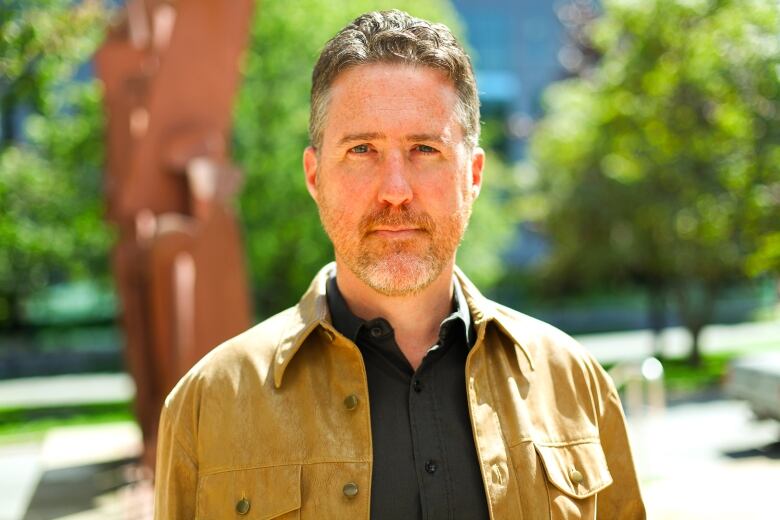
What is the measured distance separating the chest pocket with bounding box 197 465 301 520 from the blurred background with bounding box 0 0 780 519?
4365mm

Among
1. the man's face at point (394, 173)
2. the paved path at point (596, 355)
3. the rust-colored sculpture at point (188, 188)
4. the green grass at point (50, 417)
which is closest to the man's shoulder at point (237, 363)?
the man's face at point (394, 173)

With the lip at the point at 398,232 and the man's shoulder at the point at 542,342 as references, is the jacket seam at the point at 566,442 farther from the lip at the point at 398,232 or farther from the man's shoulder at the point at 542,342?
the lip at the point at 398,232

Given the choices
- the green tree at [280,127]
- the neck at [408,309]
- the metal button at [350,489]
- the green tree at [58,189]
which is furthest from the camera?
the green tree at [280,127]

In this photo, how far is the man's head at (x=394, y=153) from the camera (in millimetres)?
2250

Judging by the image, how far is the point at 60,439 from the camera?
15164 mm

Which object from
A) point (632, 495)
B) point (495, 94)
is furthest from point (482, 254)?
point (495, 94)

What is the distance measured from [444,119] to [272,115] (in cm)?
1710

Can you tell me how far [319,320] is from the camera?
7.45 ft

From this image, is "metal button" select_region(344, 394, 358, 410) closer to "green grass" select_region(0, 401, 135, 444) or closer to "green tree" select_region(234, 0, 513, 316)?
"green grass" select_region(0, 401, 135, 444)

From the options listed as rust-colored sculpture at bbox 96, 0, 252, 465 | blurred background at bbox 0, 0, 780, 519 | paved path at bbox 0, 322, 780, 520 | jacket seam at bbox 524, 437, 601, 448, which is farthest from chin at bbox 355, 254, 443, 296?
rust-colored sculpture at bbox 96, 0, 252, 465

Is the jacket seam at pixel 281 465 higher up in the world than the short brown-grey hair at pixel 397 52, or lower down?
lower down

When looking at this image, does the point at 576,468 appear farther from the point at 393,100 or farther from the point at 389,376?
the point at 393,100

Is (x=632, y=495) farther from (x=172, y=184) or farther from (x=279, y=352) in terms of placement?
(x=172, y=184)

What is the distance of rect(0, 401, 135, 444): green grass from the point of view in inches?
642
